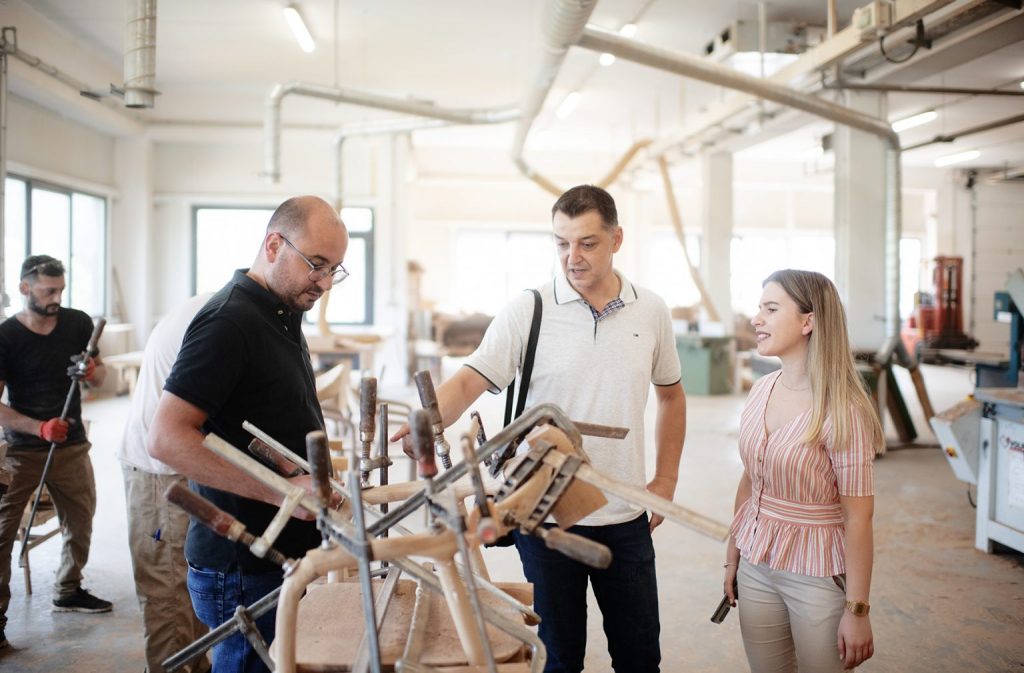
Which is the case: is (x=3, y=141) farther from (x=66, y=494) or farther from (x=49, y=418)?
(x=66, y=494)

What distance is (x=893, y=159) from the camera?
6691 millimetres

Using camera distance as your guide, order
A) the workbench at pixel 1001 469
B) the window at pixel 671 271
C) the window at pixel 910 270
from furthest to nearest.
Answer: the window at pixel 671 271
the window at pixel 910 270
the workbench at pixel 1001 469

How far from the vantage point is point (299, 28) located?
7.16m

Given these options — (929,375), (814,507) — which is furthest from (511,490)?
(929,375)

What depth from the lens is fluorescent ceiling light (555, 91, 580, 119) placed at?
9875 millimetres

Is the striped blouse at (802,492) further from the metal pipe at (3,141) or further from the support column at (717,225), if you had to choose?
the support column at (717,225)

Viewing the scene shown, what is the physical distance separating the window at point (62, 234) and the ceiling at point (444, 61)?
1382 millimetres

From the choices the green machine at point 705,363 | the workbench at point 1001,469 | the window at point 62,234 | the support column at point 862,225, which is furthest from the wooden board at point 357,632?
the green machine at point 705,363

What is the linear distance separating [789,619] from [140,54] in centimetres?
434

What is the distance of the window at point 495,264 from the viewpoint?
15555 mm

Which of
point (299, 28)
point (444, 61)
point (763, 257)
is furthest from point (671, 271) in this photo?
point (299, 28)

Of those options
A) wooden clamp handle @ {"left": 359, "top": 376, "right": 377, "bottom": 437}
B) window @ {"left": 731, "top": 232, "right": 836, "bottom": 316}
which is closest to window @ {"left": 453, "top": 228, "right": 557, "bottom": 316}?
window @ {"left": 731, "top": 232, "right": 836, "bottom": 316}

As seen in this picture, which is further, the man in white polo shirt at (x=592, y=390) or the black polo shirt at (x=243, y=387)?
the man in white polo shirt at (x=592, y=390)

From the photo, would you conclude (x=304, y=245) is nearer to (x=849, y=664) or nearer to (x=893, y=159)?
(x=849, y=664)
